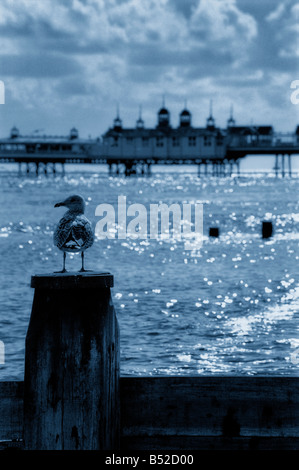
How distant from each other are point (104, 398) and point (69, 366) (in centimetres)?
24

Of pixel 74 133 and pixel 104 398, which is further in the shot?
pixel 74 133

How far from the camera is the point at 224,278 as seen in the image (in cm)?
2216

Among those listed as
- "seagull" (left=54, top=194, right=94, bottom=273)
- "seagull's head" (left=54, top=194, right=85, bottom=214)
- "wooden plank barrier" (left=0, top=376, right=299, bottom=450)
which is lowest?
"wooden plank barrier" (left=0, top=376, right=299, bottom=450)

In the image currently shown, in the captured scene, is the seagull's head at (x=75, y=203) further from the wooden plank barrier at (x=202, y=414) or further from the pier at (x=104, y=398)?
the wooden plank barrier at (x=202, y=414)

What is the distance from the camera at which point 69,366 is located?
3.70 metres

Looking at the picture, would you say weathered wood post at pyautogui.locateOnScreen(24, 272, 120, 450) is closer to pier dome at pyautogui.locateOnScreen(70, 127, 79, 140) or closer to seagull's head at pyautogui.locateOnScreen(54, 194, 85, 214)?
seagull's head at pyautogui.locateOnScreen(54, 194, 85, 214)

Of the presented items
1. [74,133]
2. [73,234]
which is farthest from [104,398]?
[74,133]

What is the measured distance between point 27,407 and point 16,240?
34.8 metres

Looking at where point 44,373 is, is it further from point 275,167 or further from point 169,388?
point 275,167

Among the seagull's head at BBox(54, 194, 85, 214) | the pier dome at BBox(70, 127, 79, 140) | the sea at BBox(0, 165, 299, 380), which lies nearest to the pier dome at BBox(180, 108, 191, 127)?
the pier dome at BBox(70, 127, 79, 140)

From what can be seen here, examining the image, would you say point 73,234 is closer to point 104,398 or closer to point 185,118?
point 104,398

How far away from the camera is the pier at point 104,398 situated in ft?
12.2

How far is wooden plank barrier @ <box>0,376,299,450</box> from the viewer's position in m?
3.89

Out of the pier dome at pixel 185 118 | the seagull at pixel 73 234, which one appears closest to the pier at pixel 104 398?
the seagull at pixel 73 234
